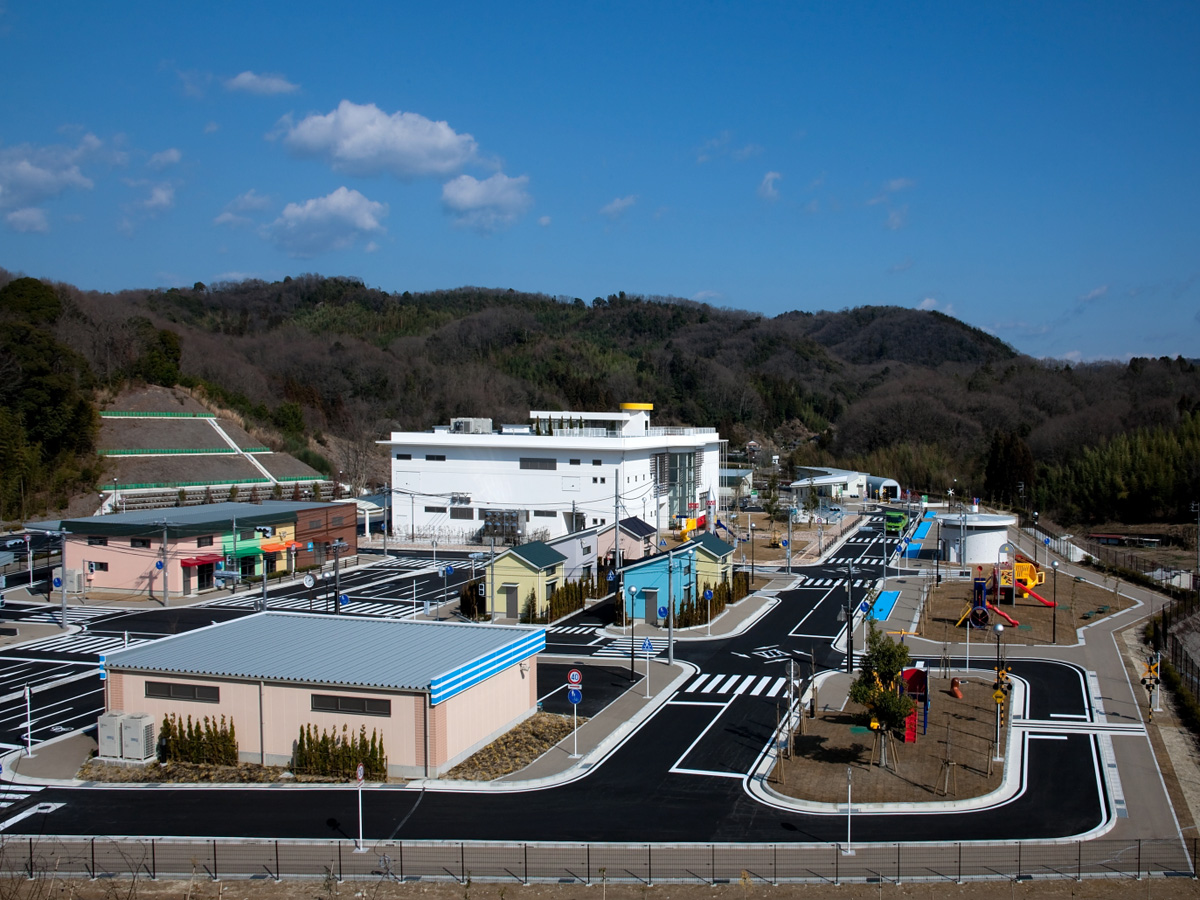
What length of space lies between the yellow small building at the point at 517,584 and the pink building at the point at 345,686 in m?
10.9

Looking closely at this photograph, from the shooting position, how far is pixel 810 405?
136 meters

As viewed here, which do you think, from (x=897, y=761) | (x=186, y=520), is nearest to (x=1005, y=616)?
(x=897, y=761)

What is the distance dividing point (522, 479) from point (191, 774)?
1430 inches

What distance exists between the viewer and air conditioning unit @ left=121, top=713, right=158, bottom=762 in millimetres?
17859

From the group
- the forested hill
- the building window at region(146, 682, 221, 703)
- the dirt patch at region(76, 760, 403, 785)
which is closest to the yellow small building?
the building window at region(146, 682, 221, 703)

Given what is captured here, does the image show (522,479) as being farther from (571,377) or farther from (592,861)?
(571,377)

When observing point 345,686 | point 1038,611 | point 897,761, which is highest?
point 345,686

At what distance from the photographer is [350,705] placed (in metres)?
17.5

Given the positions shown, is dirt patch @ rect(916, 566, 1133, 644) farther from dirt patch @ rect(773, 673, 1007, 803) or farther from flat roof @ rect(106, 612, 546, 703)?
flat roof @ rect(106, 612, 546, 703)

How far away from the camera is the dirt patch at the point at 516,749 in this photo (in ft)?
57.0

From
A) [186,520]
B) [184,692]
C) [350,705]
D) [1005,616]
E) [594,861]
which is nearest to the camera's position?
[594,861]

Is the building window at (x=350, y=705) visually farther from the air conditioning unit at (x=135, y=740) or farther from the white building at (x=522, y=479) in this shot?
the white building at (x=522, y=479)

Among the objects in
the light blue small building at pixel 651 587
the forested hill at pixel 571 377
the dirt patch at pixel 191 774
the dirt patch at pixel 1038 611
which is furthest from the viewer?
the forested hill at pixel 571 377

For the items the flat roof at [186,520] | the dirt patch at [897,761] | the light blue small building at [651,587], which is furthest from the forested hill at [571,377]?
the dirt patch at [897,761]
